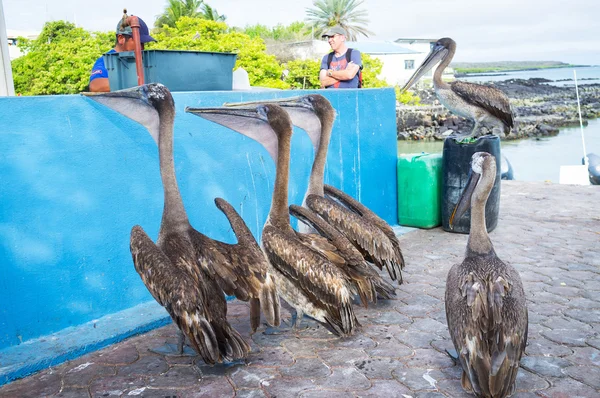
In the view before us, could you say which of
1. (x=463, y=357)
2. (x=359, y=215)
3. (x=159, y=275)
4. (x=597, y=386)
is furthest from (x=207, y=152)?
(x=597, y=386)

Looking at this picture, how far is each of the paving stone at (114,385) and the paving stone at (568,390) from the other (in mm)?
2340

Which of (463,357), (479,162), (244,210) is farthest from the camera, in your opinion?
(244,210)

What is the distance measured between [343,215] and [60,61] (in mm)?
20287

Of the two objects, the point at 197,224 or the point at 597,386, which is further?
the point at 197,224

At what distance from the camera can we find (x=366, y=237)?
4652 millimetres

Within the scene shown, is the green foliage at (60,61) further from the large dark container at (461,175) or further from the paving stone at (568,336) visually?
the paving stone at (568,336)

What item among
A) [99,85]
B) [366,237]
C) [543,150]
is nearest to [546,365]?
[366,237]

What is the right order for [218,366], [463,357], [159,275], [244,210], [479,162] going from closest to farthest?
[463,357], [159,275], [218,366], [479,162], [244,210]

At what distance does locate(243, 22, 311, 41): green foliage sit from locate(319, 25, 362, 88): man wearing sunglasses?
162 feet

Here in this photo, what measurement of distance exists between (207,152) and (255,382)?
88.7 inches

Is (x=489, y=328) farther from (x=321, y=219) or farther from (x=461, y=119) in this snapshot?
(x=461, y=119)

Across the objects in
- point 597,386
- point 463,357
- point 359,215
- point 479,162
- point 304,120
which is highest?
point 304,120

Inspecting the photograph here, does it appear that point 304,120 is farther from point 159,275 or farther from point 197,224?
point 159,275

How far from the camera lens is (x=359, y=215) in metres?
5.01
